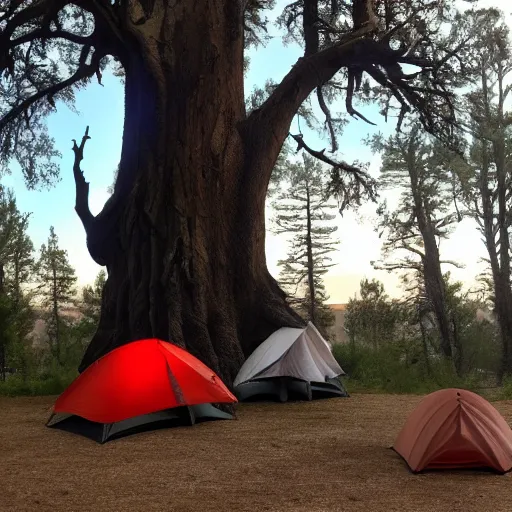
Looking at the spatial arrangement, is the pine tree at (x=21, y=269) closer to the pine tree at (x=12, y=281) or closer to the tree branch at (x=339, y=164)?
the pine tree at (x=12, y=281)

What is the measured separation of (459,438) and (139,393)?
359 cm

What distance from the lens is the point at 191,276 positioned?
9430 millimetres

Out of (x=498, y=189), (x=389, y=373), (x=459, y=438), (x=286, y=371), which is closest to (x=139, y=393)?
(x=286, y=371)

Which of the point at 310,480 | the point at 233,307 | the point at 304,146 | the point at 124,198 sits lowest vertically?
the point at 310,480

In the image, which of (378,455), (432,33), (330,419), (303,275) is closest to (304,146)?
(432,33)

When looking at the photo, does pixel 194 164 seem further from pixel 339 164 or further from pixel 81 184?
pixel 339 164

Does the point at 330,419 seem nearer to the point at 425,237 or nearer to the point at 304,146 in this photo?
the point at 304,146

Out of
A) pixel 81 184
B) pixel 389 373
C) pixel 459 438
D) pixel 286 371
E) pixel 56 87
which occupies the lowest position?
pixel 459 438

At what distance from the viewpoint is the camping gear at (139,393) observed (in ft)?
22.0

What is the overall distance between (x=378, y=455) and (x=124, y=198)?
6.62m

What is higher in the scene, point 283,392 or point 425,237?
point 425,237

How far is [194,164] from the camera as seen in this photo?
10.1 metres

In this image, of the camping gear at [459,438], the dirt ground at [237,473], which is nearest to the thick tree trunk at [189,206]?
the dirt ground at [237,473]

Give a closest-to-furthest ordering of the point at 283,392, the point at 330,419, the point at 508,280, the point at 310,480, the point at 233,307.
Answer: the point at 310,480 < the point at 330,419 < the point at 283,392 < the point at 233,307 < the point at 508,280
